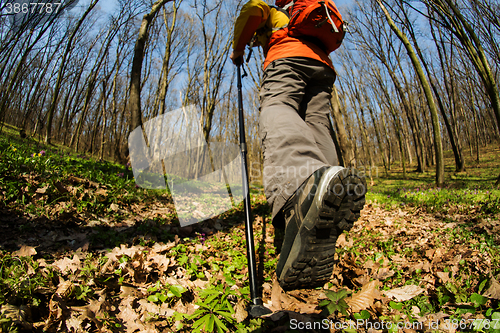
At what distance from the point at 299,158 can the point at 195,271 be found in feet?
3.43

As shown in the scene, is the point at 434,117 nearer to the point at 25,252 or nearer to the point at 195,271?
the point at 195,271

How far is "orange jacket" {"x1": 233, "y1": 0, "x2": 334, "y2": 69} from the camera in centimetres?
165

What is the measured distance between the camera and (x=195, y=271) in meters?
1.54

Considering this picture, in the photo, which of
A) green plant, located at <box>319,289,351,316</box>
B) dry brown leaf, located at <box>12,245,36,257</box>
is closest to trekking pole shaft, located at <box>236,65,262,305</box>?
green plant, located at <box>319,289,351,316</box>

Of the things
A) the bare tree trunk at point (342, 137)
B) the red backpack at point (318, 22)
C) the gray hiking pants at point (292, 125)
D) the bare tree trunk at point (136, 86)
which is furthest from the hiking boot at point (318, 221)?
the bare tree trunk at point (342, 137)

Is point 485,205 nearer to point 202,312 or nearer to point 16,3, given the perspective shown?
point 202,312

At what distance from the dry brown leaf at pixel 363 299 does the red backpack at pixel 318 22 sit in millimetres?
1670

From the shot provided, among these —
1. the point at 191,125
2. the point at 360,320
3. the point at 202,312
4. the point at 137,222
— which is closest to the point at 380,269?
the point at 360,320

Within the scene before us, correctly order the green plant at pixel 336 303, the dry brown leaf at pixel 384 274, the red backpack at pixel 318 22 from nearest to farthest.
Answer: the green plant at pixel 336 303
the dry brown leaf at pixel 384 274
the red backpack at pixel 318 22

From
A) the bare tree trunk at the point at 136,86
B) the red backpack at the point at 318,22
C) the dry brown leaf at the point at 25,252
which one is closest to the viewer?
the dry brown leaf at the point at 25,252

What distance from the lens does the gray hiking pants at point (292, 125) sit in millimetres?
1286

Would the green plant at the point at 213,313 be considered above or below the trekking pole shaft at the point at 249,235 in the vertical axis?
below

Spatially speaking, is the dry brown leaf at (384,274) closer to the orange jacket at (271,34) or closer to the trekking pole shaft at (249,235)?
the trekking pole shaft at (249,235)

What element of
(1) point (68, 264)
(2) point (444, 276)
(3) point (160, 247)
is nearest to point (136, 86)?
(3) point (160, 247)
